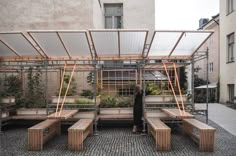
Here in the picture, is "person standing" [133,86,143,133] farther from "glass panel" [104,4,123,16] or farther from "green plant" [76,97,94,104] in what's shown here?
"glass panel" [104,4,123,16]

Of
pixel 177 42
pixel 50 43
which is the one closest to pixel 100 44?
pixel 50 43

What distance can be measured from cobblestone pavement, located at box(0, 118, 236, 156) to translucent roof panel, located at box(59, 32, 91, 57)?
297 centimetres

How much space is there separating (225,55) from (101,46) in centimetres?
1463

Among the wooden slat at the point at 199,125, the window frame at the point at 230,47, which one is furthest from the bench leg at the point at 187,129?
the window frame at the point at 230,47

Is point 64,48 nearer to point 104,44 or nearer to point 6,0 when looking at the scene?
point 104,44

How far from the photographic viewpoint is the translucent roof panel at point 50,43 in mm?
10125

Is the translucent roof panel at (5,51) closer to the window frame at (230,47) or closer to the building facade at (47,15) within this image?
the building facade at (47,15)

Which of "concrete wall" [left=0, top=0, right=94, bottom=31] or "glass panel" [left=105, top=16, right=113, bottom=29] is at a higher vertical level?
"glass panel" [left=105, top=16, right=113, bottom=29]

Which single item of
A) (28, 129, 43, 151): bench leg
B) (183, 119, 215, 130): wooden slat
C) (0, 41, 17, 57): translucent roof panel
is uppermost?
(0, 41, 17, 57): translucent roof panel

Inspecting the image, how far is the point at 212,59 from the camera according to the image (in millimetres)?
30188

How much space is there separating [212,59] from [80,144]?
24574mm

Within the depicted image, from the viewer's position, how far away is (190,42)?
34.4 feet

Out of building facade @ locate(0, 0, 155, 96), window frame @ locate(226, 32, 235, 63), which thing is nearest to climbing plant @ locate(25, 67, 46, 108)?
building facade @ locate(0, 0, 155, 96)

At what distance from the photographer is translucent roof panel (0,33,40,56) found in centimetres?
1029
